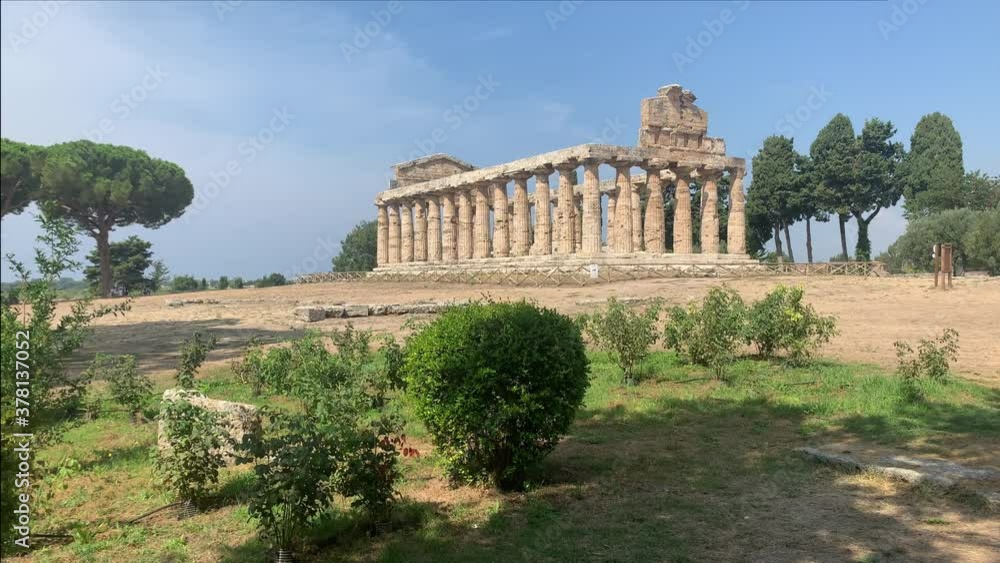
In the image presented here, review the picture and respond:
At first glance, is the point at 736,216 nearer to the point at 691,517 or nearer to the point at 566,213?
the point at 566,213

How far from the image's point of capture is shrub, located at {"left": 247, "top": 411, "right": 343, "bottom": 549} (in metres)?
4.63

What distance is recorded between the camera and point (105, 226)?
4362 cm

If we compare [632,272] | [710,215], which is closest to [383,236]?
[710,215]

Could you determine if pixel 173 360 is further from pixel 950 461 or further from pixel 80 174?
pixel 80 174

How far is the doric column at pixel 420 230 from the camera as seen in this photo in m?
50.8

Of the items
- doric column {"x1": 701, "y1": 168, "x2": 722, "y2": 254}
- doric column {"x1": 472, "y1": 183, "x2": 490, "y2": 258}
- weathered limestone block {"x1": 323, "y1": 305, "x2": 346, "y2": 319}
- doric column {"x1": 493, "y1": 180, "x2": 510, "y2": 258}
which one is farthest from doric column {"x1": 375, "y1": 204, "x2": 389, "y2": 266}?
weathered limestone block {"x1": 323, "y1": 305, "x2": 346, "y2": 319}

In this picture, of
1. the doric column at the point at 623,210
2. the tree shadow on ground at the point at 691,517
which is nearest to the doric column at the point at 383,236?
the doric column at the point at 623,210

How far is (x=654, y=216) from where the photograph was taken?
39.0m

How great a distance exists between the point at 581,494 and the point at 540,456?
50 centimetres

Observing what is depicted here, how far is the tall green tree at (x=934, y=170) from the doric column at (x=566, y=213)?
33383mm

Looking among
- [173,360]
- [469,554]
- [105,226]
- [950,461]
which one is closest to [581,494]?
[469,554]

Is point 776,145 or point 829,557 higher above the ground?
point 776,145

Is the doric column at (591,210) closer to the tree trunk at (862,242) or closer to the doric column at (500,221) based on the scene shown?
the doric column at (500,221)

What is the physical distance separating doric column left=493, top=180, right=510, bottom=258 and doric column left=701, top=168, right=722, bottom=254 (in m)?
12.7
